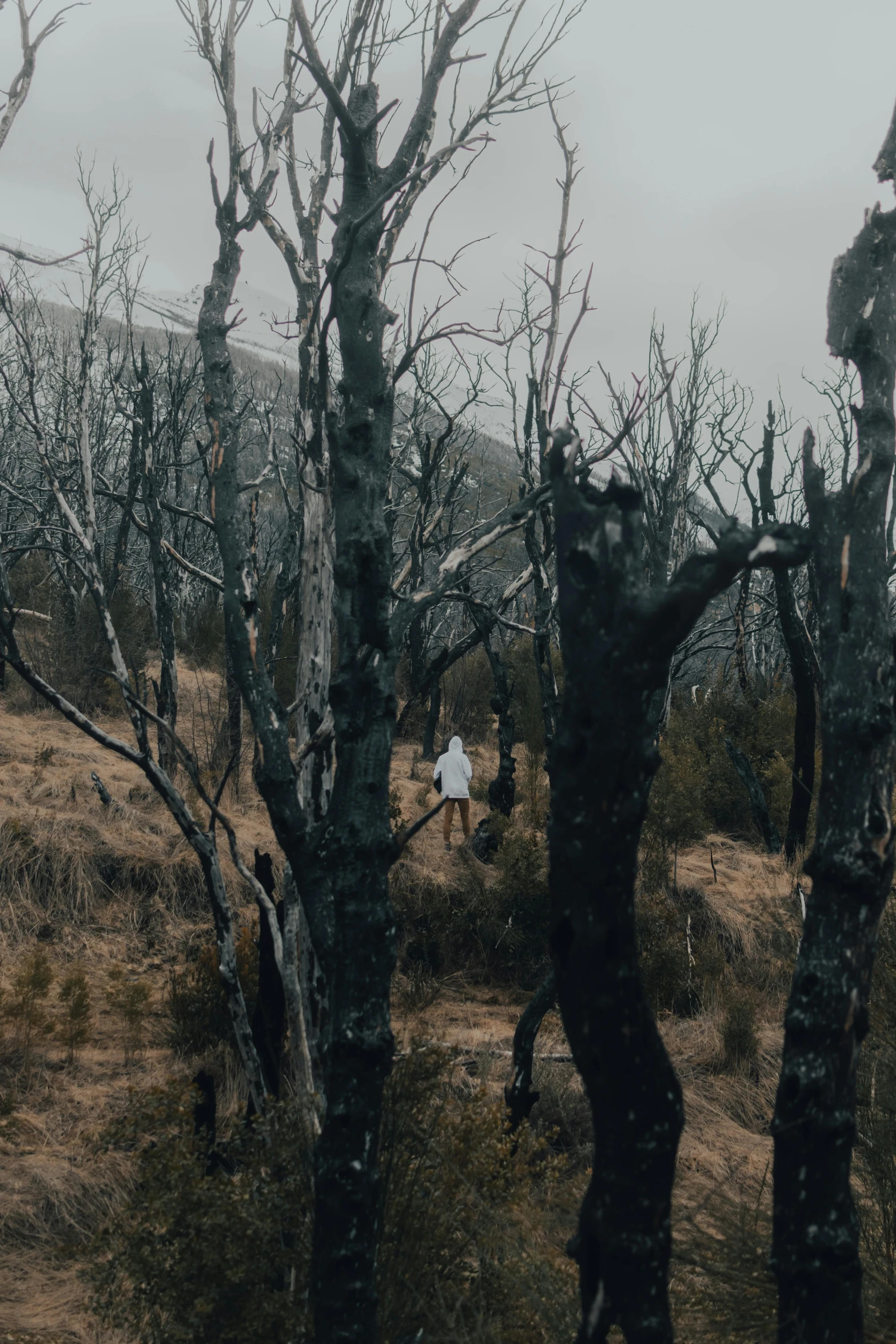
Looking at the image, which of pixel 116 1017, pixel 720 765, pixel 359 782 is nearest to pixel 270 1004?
pixel 359 782

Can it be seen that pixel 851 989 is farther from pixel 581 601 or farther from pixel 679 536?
pixel 679 536

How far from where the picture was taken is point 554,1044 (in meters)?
6.05

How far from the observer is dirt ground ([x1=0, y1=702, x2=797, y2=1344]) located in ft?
13.1

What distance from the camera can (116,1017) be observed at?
6.20m

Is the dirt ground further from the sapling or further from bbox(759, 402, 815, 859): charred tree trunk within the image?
bbox(759, 402, 815, 859): charred tree trunk

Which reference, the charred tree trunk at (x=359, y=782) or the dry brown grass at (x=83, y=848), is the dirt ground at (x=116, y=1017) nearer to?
the dry brown grass at (x=83, y=848)

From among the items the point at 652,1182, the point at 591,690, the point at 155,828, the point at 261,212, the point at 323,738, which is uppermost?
the point at 261,212

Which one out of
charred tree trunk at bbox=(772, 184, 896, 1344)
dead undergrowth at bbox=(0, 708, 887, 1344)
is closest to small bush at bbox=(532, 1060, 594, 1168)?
dead undergrowth at bbox=(0, 708, 887, 1344)

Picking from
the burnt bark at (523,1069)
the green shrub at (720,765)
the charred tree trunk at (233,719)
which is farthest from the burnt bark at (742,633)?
the burnt bark at (523,1069)

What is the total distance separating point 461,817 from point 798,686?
3.62m

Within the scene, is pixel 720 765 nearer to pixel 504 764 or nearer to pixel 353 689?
pixel 504 764

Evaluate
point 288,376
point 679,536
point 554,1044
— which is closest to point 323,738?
point 554,1044

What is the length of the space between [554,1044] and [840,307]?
506cm

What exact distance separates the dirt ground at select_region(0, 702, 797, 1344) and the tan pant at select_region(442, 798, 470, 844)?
11.1 inches
